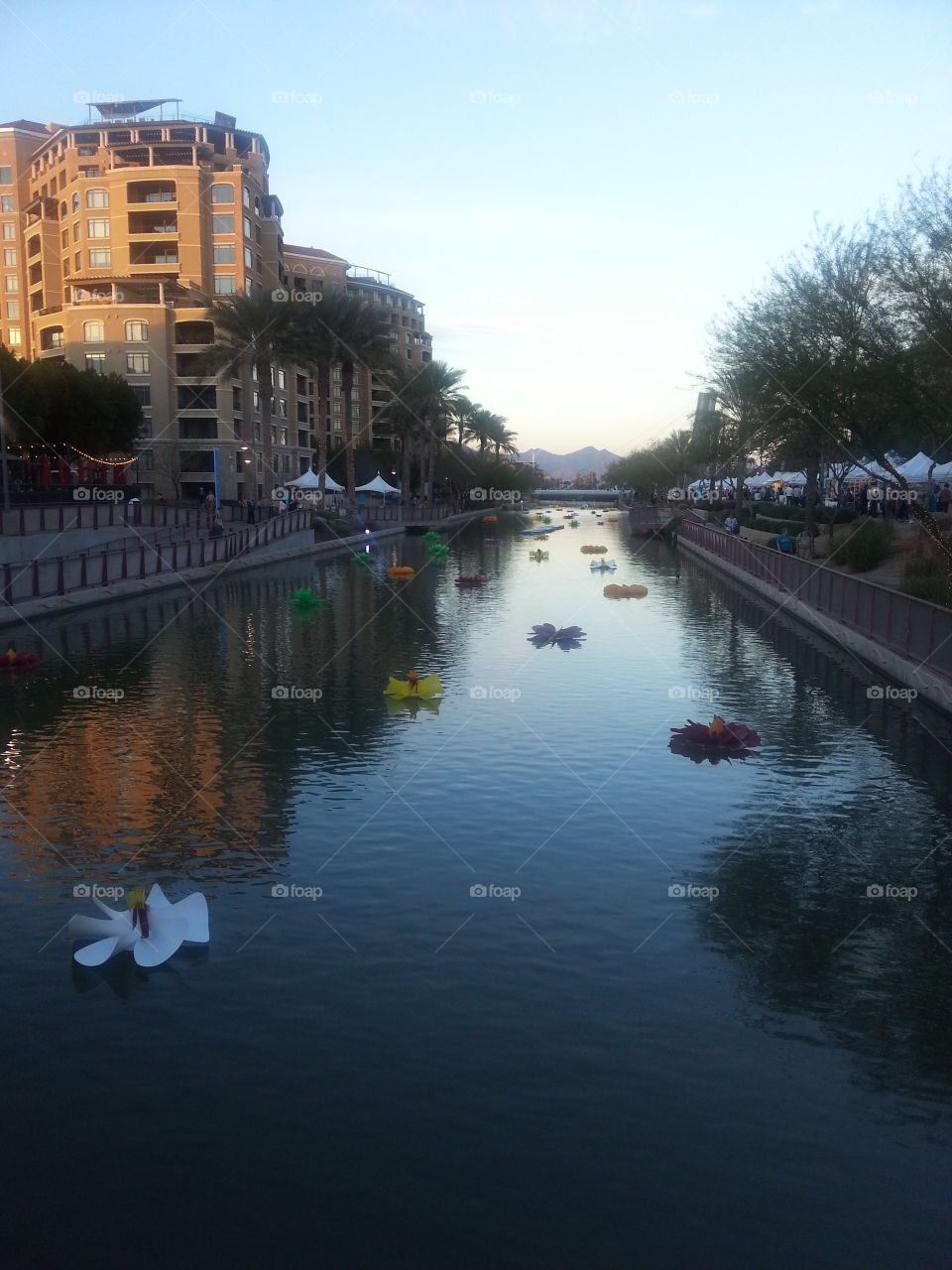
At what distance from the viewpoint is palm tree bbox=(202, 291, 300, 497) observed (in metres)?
58.7

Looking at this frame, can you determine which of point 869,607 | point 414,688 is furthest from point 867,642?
point 414,688

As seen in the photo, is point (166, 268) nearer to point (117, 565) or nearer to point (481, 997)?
point (117, 565)

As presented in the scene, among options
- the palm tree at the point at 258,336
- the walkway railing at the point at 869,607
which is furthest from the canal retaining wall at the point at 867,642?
the palm tree at the point at 258,336

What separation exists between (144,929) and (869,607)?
54.1 ft

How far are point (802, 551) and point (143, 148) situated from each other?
6455cm

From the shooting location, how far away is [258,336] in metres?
59.0

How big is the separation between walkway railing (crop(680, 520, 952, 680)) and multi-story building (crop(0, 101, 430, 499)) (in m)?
48.8

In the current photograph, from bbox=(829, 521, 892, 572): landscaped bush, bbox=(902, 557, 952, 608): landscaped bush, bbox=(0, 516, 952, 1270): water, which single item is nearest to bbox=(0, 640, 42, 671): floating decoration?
bbox=(0, 516, 952, 1270): water

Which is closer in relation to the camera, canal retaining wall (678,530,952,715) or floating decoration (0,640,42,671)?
canal retaining wall (678,530,952,715)

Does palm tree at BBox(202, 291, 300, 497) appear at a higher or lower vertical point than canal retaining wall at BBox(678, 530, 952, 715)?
higher

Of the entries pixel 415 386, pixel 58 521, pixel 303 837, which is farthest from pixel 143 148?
pixel 303 837

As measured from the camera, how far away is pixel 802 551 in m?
39.0

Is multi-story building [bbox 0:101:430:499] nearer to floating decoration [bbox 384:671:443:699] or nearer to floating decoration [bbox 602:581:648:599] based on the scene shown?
floating decoration [bbox 602:581:648:599]

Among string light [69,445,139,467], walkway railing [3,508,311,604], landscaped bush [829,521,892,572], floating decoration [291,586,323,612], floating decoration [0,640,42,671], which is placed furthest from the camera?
string light [69,445,139,467]
